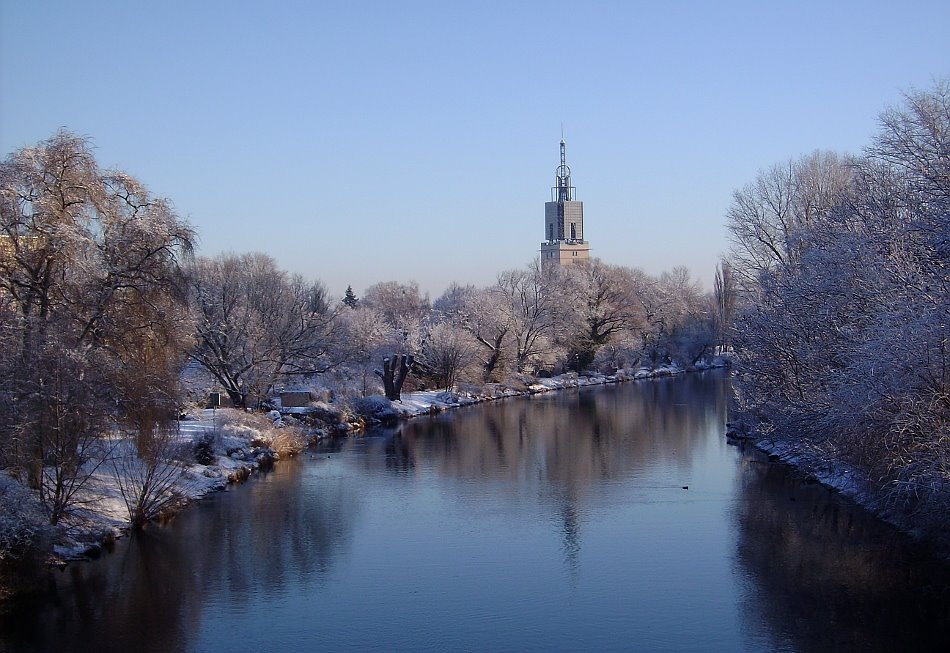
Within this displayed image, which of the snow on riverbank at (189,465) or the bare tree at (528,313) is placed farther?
the bare tree at (528,313)

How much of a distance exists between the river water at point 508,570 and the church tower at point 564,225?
91935 mm

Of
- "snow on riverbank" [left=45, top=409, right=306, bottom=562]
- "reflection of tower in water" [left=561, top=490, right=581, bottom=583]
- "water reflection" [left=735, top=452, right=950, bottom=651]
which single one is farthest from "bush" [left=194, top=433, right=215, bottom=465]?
"water reflection" [left=735, top=452, right=950, bottom=651]

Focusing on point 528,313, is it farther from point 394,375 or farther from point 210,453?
point 210,453

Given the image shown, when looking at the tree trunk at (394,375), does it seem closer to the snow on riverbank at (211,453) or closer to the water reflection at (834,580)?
the snow on riverbank at (211,453)

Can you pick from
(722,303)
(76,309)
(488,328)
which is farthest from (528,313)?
(76,309)

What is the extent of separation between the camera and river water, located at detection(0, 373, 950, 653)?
44.3 ft

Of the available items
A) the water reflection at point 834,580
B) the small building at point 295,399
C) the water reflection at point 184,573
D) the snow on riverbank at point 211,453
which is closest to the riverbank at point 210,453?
Result: the snow on riverbank at point 211,453

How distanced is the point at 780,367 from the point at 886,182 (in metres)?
7.99

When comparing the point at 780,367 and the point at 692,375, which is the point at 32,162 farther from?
the point at 692,375

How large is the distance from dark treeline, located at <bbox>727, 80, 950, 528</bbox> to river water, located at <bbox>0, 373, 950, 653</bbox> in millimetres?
1889

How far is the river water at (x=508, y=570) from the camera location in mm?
13500

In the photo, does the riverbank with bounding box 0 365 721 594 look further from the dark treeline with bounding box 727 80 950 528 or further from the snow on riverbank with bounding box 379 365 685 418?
the dark treeline with bounding box 727 80 950 528

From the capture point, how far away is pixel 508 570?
Result: 16.7 meters

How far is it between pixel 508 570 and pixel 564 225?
105m
